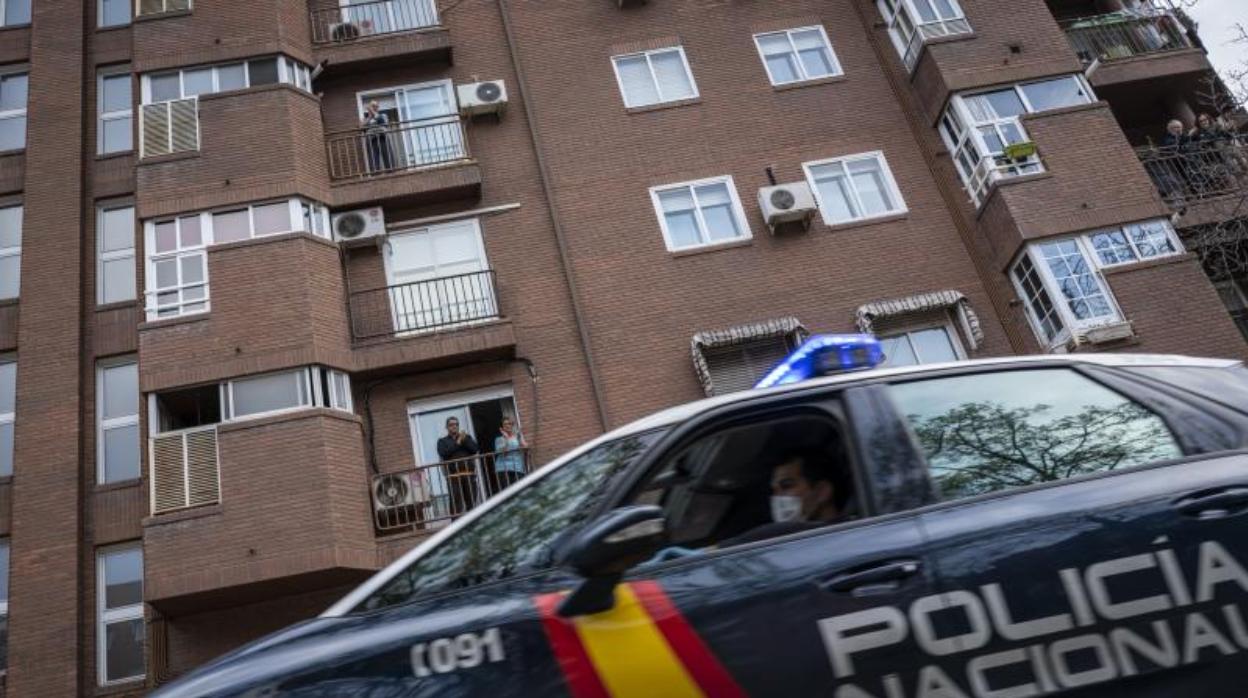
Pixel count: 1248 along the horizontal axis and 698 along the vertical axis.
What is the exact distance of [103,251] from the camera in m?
14.6

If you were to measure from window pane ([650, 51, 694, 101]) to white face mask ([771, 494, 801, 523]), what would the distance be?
45.3 feet

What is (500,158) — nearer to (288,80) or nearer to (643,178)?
(643,178)

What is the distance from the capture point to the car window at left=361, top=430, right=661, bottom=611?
7.85 ft

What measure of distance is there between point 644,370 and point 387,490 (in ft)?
14.1

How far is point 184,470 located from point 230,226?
402 cm

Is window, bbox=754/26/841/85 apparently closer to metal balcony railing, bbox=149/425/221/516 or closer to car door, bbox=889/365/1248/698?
metal balcony railing, bbox=149/425/221/516

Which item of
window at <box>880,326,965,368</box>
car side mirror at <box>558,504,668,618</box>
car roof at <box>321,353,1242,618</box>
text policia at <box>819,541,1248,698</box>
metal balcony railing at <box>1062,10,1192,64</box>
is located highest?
metal balcony railing at <box>1062,10,1192,64</box>

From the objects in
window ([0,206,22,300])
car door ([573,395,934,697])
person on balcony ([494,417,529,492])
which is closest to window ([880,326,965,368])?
person on balcony ([494,417,529,492])

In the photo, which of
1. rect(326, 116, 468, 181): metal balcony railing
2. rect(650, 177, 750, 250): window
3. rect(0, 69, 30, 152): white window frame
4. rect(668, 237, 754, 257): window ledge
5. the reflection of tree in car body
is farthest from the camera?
rect(0, 69, 30, 152): white window frame

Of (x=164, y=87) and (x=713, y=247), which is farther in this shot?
(x=164, y=87)

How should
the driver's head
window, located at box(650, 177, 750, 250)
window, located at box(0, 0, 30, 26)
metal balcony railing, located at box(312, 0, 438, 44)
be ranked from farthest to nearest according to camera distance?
window, located at box(0, 0, 30, 26), metal balcony railing, located at box(312, 0, 438, 44), window, located at box(650, 177, 750, 250), the driver's head

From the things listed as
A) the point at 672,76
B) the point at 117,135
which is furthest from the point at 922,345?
the point at 117,135

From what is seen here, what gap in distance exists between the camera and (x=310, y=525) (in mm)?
10984

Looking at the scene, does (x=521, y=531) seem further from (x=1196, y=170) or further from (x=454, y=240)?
(x=1196, y=170)
